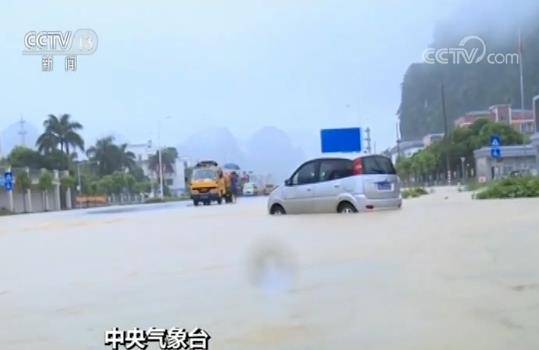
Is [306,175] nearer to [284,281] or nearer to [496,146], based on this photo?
[284,281]

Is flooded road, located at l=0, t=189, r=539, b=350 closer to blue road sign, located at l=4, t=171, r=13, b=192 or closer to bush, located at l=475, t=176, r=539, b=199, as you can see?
bush, located at l=475, t=176, r=539, b=199

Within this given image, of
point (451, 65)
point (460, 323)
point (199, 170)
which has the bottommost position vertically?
point (460, 323)

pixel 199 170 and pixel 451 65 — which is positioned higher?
pixel 451 65

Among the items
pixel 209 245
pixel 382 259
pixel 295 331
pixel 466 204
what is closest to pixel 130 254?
pixel 209 245

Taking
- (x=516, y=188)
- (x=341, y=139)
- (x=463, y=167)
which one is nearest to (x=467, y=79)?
(x=341, y=139)

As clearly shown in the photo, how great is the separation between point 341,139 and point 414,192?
3.37 meters

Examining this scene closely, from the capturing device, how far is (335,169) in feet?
25.5

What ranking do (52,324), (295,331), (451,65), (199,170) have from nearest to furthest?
(295,331), (52,324), (451,65), (199,170)

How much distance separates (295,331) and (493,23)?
342 centimetres

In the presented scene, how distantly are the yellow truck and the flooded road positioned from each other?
0.26 meters

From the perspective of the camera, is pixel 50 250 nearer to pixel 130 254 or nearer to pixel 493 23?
pixel 130 254

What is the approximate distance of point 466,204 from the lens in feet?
37.0

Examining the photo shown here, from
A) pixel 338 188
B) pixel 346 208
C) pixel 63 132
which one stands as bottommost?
pixel 346 208

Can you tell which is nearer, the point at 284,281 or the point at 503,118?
the point at 284,281
